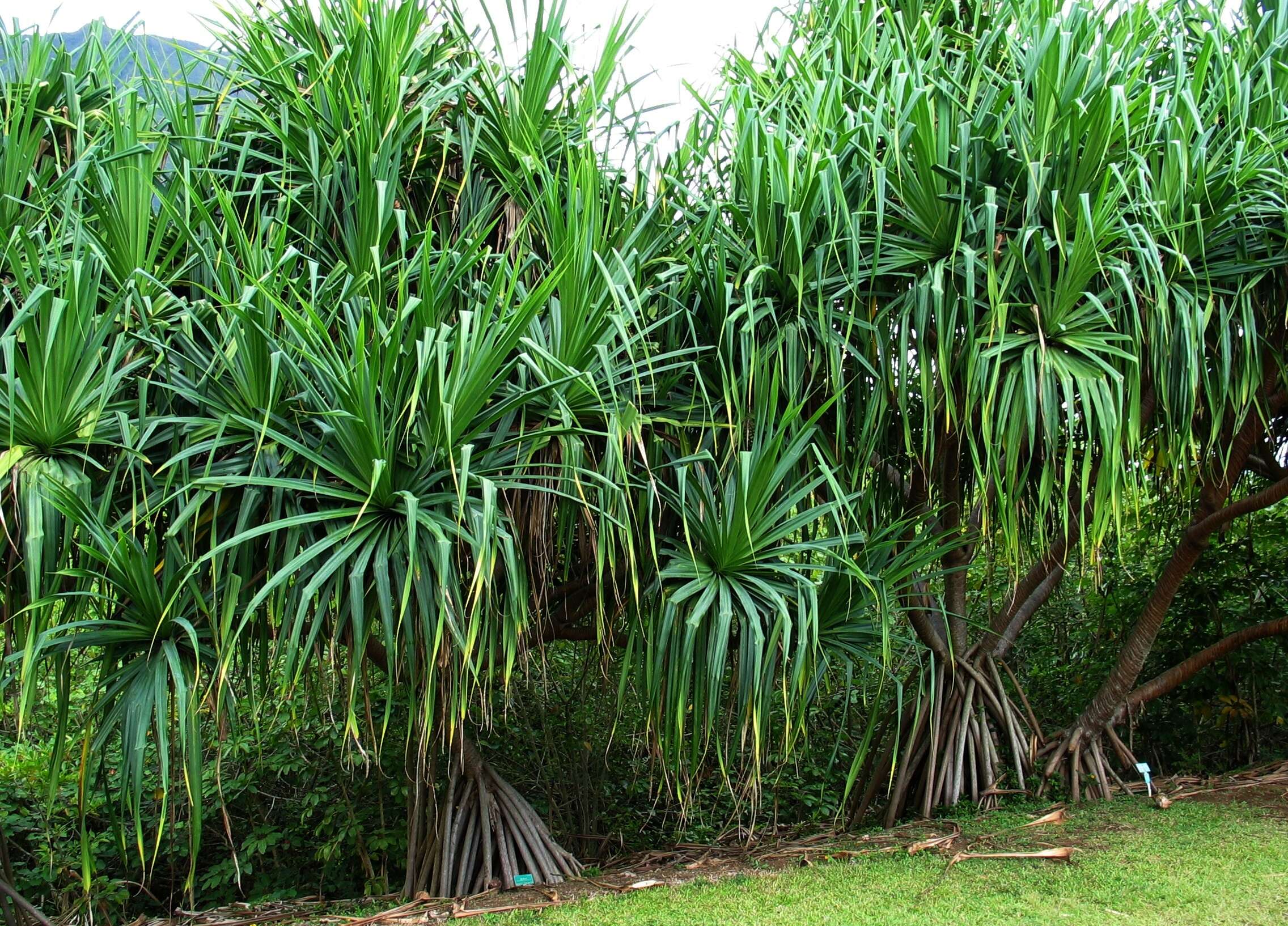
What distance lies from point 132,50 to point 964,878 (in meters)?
3.88

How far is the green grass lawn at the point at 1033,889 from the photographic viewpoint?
2506mm

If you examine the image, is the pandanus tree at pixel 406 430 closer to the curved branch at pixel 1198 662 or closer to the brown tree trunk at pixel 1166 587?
the brown tree trunk at pixel 1166 587

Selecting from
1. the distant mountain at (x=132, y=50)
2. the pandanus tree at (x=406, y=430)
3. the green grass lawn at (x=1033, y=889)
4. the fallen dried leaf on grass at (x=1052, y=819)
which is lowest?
the green grass lawn at (x=1033, y=889)

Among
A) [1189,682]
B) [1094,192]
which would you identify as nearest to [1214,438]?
[1094,192]

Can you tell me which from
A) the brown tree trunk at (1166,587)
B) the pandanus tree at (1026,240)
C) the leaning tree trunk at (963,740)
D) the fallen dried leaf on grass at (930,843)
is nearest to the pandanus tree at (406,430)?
the pandanus tree at (1026,240)

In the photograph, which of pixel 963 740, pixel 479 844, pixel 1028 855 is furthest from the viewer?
pixel 963 740

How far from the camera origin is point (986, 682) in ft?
13.1

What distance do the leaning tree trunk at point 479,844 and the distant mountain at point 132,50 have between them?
2.58 metres

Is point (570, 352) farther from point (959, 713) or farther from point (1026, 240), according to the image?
point (959, 713)

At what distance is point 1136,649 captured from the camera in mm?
4094

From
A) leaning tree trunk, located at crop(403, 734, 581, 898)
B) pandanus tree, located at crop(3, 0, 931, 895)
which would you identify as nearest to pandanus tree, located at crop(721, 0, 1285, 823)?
pandanus tree, located at crop(3, 0, 931, 895)

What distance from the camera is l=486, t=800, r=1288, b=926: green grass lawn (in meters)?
2.51

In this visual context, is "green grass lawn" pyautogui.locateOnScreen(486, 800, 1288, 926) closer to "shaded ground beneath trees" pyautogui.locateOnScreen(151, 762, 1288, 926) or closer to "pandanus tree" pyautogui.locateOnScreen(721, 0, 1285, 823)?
"shaded ground beneath trees" pyautogui.locateOnScreen(151, 762, 1288, 926)

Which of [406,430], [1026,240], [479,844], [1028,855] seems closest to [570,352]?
[406,430]
